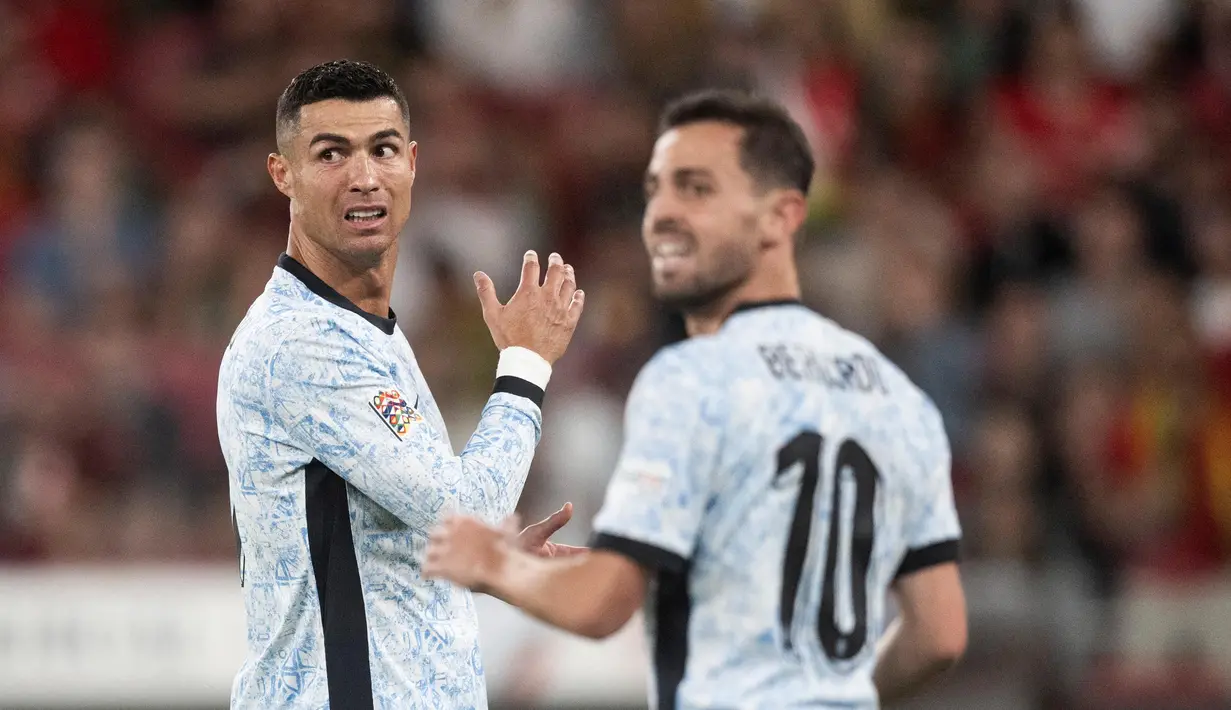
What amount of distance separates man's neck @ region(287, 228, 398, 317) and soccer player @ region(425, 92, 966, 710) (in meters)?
0.65

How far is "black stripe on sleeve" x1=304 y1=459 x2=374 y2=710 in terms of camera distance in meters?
3.55

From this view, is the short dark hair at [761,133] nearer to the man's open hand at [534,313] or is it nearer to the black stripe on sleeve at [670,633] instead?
the man's open hand at [534,313]

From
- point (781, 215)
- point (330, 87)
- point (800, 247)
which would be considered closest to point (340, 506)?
point (330, 87)

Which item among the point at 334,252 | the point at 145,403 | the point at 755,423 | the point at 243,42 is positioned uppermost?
the point at 243,42

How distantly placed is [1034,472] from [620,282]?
2335 mm

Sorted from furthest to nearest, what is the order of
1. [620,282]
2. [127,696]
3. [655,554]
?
1. [620,282]
2. [127,696]
3. [655,554]

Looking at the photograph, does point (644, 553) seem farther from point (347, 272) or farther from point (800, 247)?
point (800, 247)

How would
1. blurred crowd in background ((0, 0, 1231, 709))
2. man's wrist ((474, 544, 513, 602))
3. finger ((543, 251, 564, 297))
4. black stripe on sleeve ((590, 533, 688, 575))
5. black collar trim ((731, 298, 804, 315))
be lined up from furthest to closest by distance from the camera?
blurred crowd in background ((0, 0, 1231, 709)) → finger ((543, 251, 564, 297)) → black collar trim ((731, 298, 804, 315)) → black stripe on sleeve ((590, 533, 688, 575)) → man's wrist ((474, 544, 513, 602))

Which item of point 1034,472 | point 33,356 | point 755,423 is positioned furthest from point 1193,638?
point 33,356

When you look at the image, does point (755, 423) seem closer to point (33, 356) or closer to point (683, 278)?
point (683, 278)

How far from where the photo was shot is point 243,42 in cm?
1007

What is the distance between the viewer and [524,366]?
3.87m

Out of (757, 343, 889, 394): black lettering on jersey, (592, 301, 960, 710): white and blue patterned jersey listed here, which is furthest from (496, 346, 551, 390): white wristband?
(757, 343, 889, 394): black lettering on jersey

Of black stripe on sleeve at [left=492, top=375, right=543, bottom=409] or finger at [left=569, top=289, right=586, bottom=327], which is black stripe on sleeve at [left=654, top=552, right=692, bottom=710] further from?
finger at [left=569, top=289, right=586, bottom=327]
